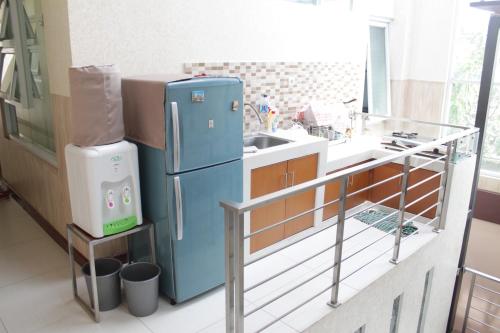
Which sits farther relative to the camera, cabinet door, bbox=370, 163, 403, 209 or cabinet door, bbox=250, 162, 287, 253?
cabinet door, bbox=370, 163, 403, 209

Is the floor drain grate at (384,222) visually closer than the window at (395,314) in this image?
No

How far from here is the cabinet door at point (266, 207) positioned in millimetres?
2975

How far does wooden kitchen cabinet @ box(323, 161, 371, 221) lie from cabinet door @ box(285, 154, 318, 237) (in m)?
0.28

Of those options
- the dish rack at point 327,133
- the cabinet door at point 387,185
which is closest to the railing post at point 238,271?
the dish rack at point 327,133

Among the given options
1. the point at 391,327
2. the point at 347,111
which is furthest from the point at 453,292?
the point at 347,111

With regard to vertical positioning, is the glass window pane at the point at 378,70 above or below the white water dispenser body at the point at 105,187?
above

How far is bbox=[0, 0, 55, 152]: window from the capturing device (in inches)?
120

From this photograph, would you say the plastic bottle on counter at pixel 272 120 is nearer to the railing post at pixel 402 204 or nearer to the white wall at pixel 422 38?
the railing post at pixel 402 204

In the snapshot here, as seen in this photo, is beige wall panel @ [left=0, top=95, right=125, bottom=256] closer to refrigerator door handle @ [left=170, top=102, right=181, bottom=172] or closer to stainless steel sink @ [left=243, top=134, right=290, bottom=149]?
refrigerator door handle @ [left=170, top=102, right=181, bottom=172]

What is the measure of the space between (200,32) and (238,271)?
2118 millimetres

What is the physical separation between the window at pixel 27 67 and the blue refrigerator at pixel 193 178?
1.28 metres

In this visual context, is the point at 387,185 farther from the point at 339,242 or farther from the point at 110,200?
the point at 110,200

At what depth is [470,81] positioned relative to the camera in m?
5.69

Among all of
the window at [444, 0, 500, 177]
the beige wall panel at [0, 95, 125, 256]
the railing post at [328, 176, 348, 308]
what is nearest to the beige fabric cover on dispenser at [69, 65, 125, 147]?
the beige wall panel at [0, 95, 125, 256]
